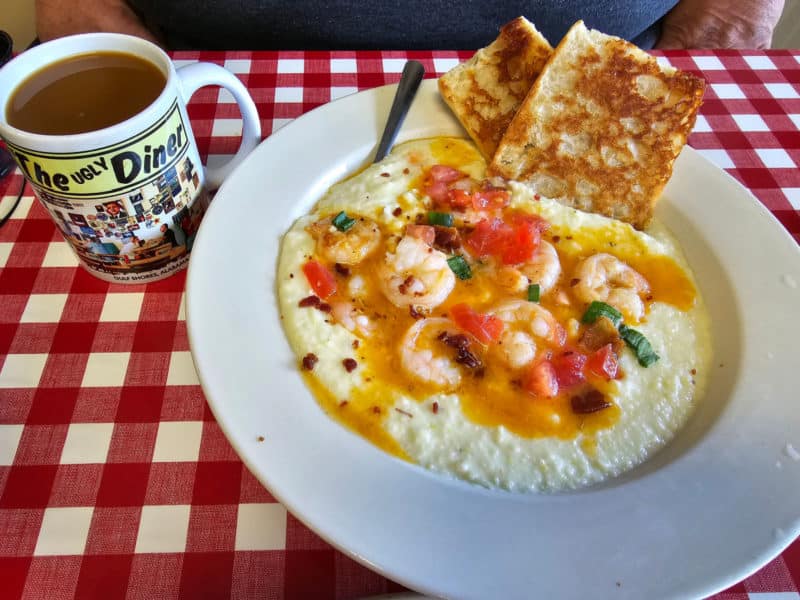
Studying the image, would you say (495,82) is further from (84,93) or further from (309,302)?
(84,93)

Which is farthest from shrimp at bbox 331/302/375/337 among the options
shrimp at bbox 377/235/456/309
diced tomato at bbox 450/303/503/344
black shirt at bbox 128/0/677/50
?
black shirt at bbox 128/0/677/50

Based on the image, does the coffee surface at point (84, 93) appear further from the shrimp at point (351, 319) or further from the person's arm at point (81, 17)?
the person's arm at point (81, 17)

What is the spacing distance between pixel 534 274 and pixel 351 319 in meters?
0.57

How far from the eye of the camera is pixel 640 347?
1.58m

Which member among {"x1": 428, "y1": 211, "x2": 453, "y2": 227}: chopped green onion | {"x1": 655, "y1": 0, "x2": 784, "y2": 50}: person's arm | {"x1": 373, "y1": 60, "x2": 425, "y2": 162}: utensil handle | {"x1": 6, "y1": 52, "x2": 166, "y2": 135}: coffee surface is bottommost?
{"x1": 428, "y1": 211, "x2": 453, "y2": 227}: chopped green onion

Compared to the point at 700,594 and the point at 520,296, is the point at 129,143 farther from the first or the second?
the point at 700,594

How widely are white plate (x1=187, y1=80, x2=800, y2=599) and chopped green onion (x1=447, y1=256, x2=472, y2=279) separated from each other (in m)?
0.51

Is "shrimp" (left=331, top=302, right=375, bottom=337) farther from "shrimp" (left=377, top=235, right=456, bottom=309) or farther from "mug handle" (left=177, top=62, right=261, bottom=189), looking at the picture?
"mug handle" (left=177, top=62, right=261, bottom=189)

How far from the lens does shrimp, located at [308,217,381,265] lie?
1688 mm

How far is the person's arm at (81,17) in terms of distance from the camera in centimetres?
273

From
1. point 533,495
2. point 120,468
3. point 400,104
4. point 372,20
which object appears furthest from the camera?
point 372,20

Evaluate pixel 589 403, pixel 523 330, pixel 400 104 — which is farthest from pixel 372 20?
pixel 589 403

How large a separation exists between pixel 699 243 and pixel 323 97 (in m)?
1.58

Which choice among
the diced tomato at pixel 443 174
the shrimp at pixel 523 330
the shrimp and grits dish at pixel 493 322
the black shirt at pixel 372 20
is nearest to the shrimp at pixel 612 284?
the shrimp and grits dish at pixel 493 322
